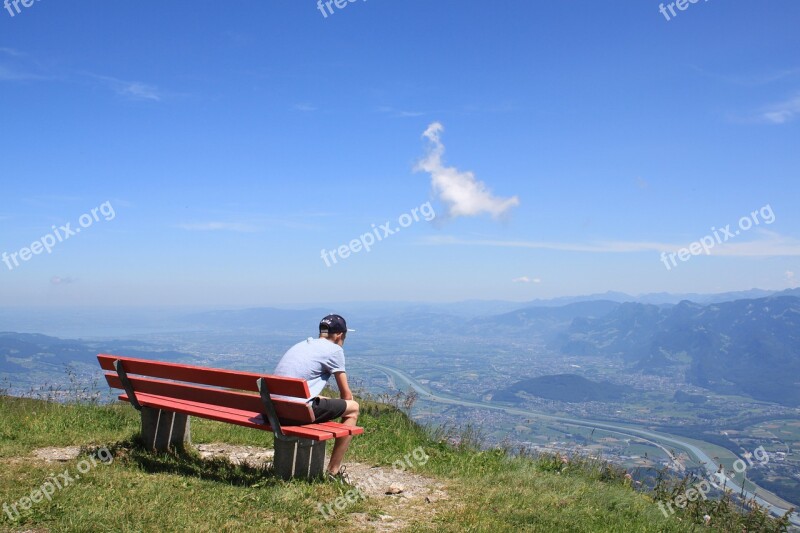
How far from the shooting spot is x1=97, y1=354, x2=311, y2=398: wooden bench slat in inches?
207

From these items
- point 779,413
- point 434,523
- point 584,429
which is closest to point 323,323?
point 434,523

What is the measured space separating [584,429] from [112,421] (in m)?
83.8

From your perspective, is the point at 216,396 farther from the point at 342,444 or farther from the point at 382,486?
the point at 382,486

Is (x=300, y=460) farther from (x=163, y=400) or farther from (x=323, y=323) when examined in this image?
(x=163, y=400)

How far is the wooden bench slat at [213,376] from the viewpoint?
17.3ft

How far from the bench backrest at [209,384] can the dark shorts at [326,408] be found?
165 millimetres

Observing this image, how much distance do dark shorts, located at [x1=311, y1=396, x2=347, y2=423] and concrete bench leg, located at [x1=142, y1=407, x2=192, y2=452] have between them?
6.46ft

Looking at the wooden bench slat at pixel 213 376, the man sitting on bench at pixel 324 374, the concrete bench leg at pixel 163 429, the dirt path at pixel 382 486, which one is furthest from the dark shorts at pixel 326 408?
the concrete bench leg at pixel 163 429

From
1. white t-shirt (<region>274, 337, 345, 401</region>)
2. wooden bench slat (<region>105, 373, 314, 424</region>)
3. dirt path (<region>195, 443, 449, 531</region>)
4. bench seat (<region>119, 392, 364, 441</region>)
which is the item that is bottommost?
dirt path (<region>195, 443, 449, 531</region>)

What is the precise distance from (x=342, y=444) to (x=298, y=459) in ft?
1.44

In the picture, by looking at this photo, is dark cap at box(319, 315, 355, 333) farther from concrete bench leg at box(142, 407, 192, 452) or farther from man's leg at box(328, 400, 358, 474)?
concrete bench leg at box(142, 407, 192, 452)

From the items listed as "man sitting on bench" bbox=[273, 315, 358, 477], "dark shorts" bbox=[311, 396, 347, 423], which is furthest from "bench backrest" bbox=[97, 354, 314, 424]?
"man sitting on bench" bbox=[273, 315, 358, 477]

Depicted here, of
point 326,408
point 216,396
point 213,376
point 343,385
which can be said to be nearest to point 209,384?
point 213,376

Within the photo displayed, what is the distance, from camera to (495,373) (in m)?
167
